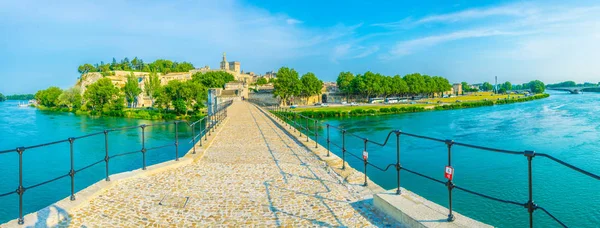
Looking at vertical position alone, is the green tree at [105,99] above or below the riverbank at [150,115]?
above

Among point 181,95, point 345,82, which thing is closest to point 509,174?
point 181,95

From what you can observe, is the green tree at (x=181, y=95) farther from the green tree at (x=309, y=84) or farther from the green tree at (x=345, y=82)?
the green tree at (x=345, y=82)

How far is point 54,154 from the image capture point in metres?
24.1

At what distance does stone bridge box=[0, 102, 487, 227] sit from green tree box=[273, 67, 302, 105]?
222ft

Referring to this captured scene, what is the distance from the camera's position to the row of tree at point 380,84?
84.0m

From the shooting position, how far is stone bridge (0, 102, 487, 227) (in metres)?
4.56

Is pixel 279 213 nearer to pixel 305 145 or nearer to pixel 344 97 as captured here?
pixel 305 145

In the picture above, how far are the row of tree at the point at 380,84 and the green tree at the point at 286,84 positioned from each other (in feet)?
52.9

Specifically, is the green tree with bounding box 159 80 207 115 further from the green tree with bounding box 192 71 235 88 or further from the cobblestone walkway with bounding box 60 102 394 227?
the cobblestone walkway with bounding box 60 102 394 227

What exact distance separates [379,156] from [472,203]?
819cm

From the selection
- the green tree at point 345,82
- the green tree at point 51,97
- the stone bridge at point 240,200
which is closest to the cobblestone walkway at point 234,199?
the stone bridge at point 240,200

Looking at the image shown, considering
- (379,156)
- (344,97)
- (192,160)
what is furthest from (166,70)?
(192,160)

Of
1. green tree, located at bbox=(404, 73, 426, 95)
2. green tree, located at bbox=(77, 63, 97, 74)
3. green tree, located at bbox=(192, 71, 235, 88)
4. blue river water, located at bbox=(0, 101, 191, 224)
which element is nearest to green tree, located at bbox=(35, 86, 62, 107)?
green tree, located at bbox=(77, 63, 97, 74)

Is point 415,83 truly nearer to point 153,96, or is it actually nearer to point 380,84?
point 380,84
